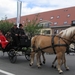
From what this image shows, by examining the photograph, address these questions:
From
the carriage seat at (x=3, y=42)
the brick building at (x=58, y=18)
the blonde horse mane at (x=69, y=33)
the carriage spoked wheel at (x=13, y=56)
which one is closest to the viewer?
the blonde horse mane at (x=69, y=33)

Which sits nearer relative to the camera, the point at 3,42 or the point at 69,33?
the point at 69,33

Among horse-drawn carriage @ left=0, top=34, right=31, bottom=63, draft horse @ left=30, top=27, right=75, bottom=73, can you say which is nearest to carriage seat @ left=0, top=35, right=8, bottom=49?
horse-drawn carriage @ left=0, top=34, right=31, bottom=63

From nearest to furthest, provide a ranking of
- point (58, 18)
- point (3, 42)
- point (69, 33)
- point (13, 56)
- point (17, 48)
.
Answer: point (69, 33), point (13, 56), point (17, 48), point (3, 42), point (58, 18)

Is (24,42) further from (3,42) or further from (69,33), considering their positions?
(69,33)

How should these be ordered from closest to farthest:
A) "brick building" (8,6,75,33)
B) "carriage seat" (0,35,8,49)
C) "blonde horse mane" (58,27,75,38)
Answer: "blonde horse mane" (58,27,75,38), "carriage seat" (0,35,8,49), "brick building" (8,6,75,33)

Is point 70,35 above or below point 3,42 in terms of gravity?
above

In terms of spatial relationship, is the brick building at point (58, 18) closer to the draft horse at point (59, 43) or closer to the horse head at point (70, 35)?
the draft horse at point (59, 43)

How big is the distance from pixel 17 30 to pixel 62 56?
3112mm

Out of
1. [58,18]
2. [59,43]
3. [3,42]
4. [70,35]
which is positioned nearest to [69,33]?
[70,35]

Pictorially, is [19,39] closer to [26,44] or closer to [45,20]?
[26,44]

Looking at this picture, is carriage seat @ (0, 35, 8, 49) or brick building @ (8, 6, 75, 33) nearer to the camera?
carriage seat @ (0, 35, 8, 49)

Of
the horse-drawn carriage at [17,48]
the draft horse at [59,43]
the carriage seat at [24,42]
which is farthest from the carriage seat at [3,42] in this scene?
the draft horse at [59,43]

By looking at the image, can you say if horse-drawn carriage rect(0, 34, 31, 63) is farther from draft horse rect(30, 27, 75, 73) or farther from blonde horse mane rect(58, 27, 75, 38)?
blonde horse mane rect(58, 27, 75, 38)

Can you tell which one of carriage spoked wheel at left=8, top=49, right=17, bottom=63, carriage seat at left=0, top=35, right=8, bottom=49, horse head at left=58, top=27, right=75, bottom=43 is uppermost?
horse head at left=58, top=27, right=75, bottom=43
